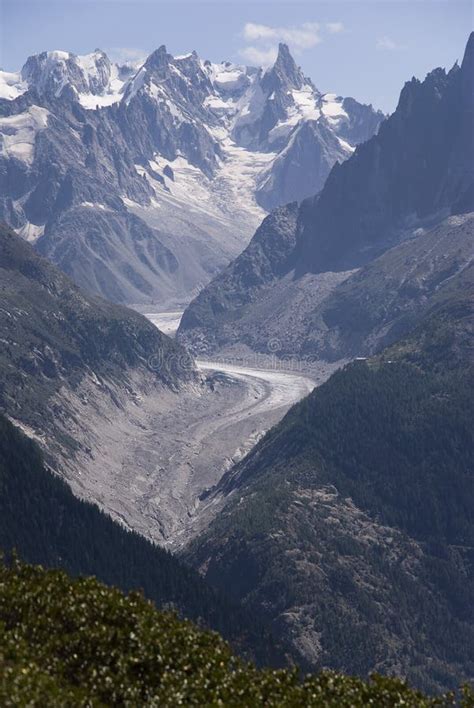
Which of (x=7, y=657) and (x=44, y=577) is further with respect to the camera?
(x=44, y=577)

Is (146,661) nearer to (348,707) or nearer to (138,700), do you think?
(138,700)

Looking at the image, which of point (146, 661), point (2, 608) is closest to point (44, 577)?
point (2, 608)

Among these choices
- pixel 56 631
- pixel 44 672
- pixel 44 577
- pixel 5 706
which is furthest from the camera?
pixel 44 577

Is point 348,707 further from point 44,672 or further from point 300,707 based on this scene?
point 44,672

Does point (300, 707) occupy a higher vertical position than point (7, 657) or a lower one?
higher

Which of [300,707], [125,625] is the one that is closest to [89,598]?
[125,625]

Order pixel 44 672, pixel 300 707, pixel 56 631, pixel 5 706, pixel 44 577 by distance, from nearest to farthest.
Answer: pixel 5 706
pixel 44 672
pixel 300 707
pixel 56 631
pixel 44 577
